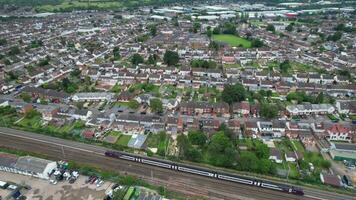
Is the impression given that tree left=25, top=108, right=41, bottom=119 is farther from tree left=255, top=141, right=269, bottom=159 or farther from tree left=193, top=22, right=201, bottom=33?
tree left=193, top=22, right=201, bottom=33

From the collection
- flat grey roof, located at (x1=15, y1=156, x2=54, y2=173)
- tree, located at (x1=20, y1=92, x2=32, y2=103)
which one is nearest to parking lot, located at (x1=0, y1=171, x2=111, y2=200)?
flat grey roof, located at (x1=15, y1=156, x2=54, y2=173)

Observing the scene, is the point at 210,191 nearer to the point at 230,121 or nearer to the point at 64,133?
the point at 230,121

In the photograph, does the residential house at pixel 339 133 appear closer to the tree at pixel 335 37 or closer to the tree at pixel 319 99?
the tree at pixel 319 99

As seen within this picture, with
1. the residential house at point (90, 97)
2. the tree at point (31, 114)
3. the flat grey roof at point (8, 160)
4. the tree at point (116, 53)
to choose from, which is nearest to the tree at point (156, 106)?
the residential house at point (90, 97)

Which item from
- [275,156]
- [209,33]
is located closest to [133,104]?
[275,156]

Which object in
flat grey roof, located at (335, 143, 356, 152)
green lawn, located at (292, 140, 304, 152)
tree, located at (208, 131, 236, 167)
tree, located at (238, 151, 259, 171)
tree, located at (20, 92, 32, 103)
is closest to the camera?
tree, located at (238, 151, 259, 171)

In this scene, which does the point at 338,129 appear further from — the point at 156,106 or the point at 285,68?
the point at 156,106
